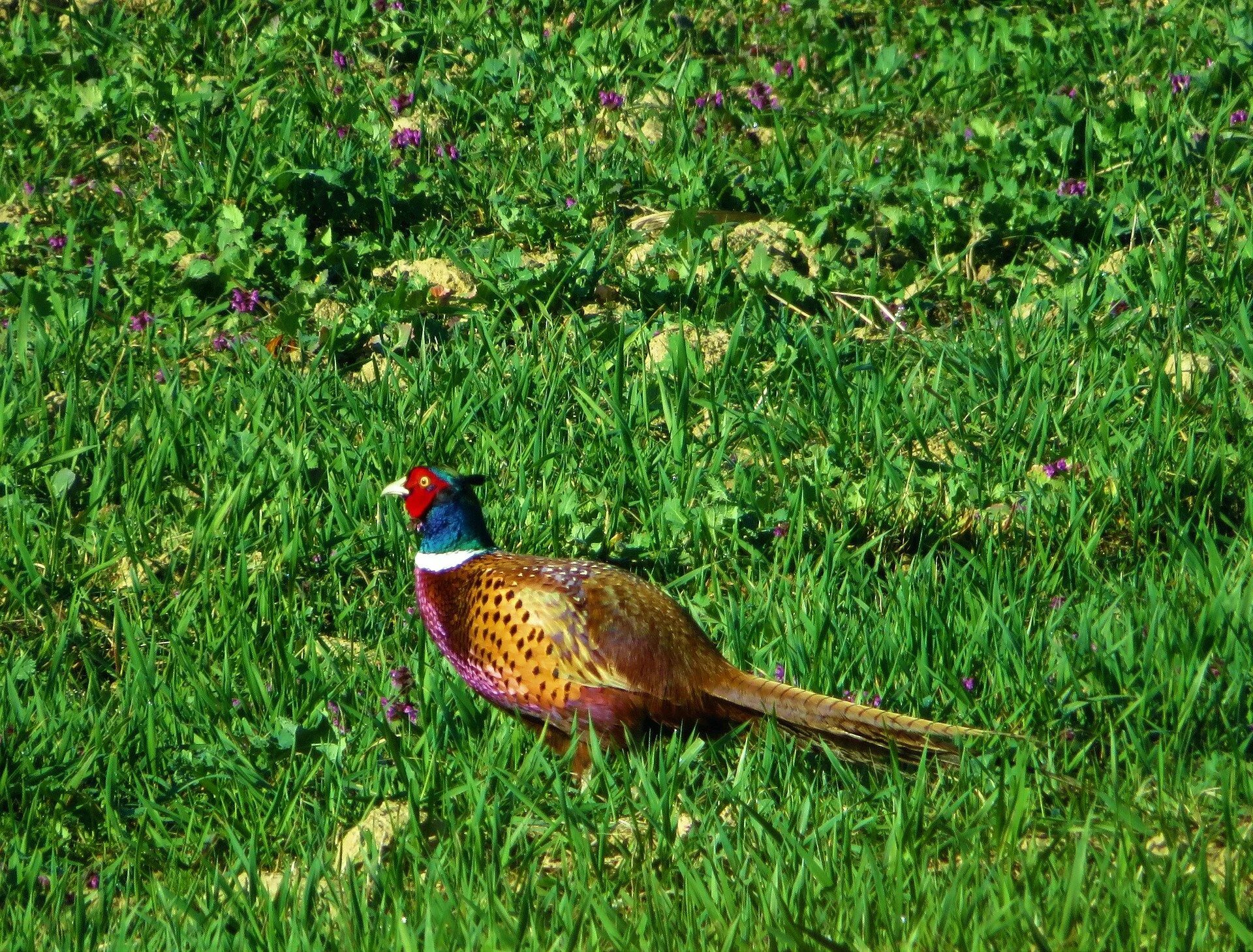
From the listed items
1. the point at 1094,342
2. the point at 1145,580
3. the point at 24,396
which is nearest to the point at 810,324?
the point at 1094,342

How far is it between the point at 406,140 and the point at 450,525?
235 centimetres

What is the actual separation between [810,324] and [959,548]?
4.19ft

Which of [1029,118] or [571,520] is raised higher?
[1029,118]

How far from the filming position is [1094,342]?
4801mm

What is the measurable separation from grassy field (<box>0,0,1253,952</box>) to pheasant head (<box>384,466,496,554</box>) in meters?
0.27

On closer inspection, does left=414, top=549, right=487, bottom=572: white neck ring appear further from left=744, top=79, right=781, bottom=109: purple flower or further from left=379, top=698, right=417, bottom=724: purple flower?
left=744, top=79, right=781, bottom=109: purple flower

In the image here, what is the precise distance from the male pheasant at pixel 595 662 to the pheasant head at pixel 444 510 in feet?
0.64

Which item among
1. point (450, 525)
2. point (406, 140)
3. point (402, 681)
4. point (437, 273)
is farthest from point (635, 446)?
point (406, 140)

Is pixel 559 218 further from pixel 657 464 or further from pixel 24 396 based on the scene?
pixel 24 396

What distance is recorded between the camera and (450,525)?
392cm

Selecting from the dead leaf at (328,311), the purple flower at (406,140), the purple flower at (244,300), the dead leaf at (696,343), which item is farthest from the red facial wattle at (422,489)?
the purple flower at (406,140)

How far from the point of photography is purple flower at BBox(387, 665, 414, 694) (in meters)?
3.69

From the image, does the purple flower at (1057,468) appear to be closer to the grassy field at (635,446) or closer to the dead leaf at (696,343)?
the grassy field at (635,446)

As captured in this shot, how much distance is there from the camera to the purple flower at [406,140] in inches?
227
